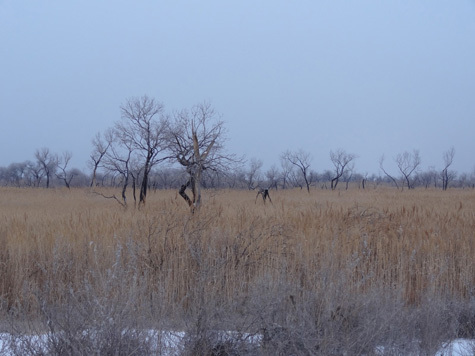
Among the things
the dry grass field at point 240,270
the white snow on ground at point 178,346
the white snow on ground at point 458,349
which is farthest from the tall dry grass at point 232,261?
the white snow on ground at point 458,349

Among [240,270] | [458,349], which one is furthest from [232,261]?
[458,349]

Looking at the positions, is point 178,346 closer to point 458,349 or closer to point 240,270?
point 240,270

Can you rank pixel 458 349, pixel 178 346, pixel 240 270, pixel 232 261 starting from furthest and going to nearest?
pixel 232 261 < pixel 240 270 < pixel 458 349 < pixel 178 346

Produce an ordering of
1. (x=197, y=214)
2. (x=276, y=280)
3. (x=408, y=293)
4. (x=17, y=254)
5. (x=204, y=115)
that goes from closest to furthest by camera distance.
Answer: (x=276, y=280) → (x=408, y=293) → (x=17, y=254) → (x=197, y=214) → (x=204, y=115)

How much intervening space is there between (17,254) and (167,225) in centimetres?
210

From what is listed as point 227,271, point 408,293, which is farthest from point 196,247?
point 408,293

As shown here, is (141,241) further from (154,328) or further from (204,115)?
(204,115)

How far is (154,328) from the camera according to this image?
3.74 m

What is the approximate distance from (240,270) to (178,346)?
1.97 m

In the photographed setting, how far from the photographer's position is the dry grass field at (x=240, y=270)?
411 centimetres

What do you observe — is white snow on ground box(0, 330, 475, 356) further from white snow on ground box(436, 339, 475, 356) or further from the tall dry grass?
the tall dry grass

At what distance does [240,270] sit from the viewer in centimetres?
546

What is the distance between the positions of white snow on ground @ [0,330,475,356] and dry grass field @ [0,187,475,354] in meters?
0.18

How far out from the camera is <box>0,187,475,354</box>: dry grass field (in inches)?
162
